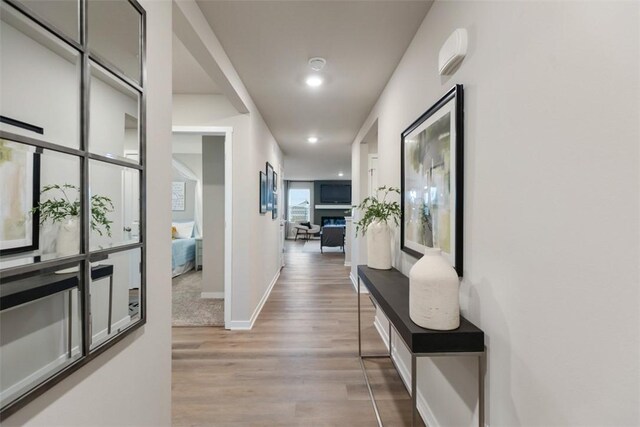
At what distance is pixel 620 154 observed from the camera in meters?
0.65

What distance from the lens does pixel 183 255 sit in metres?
5.38

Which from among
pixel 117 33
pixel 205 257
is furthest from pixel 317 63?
pixel 205 257

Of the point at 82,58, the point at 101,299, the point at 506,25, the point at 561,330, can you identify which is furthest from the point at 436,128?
the point at 101,299

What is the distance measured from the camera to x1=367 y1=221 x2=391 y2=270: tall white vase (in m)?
2.23

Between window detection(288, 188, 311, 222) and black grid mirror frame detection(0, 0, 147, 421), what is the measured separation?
1157cm

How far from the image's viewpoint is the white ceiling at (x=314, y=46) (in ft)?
5.67

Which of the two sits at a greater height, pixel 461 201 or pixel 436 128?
pixel 436 128

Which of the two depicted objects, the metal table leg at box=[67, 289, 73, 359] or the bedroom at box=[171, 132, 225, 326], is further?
the bedroom at box=[171, 132, 225, 326]

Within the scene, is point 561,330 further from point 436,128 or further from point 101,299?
point 101,299

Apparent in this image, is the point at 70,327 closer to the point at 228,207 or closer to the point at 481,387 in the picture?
the point at 481,387

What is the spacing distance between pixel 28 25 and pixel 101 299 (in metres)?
0.77

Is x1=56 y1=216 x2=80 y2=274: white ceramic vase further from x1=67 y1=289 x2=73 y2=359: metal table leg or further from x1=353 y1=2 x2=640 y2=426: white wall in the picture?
x1=353 y1=2 x2=640 y2=426: white wall

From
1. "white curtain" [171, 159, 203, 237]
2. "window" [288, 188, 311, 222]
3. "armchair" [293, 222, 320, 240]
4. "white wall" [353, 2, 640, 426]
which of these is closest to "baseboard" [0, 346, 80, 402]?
"white wall" [353, 2, 640, 426]

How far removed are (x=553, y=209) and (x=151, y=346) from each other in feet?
5.09
